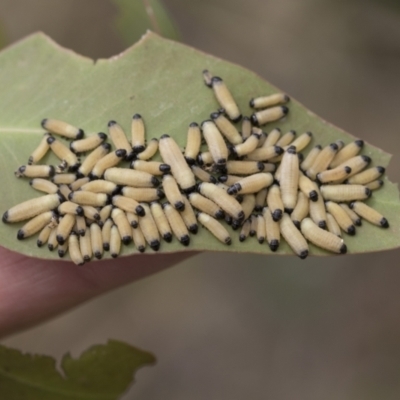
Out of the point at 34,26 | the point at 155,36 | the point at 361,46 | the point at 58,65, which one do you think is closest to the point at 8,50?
the point at 58,65

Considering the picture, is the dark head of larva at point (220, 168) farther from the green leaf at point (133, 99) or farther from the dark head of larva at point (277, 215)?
the dark head of larva at point (277, 215)

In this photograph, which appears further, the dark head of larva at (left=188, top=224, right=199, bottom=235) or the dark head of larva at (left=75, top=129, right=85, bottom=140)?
the dark head of larva at (left=75, top=129, right=85, bottom=140)

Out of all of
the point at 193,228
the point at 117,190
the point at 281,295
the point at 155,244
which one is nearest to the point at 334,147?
the point at 193,228

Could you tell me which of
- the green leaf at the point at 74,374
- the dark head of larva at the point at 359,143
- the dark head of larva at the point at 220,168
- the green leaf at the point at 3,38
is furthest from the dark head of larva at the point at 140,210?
the green leaf at the point at 3,38

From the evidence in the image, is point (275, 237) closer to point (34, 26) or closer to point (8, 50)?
point (8, 50)

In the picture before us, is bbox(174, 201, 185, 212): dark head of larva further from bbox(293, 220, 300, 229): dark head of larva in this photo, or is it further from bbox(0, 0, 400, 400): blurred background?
bbox(0, 0, 400, 400): blurred background

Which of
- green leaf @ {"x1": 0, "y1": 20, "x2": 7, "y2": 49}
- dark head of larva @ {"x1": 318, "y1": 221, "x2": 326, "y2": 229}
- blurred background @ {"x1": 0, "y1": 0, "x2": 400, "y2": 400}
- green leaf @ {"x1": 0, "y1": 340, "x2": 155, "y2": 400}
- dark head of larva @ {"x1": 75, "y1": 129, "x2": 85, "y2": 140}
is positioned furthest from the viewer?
blurred background @ {"x1": 0, "y1": 0, "x2": 400, "y2": 400}

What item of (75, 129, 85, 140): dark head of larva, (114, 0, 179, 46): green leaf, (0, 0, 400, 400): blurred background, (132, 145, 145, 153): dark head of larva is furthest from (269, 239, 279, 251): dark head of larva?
(0, 0, 400, 400): blurred background

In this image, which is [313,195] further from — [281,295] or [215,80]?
[281,295]
